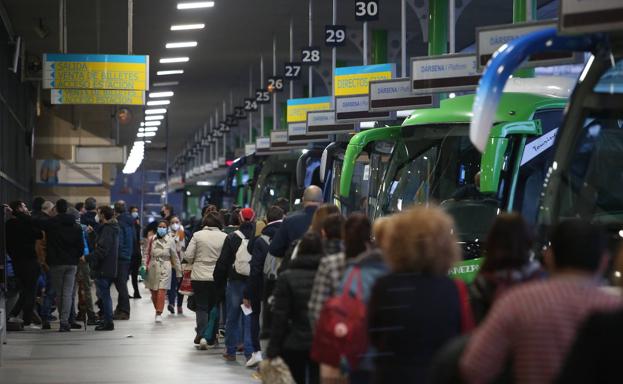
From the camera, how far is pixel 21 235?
1892 cm

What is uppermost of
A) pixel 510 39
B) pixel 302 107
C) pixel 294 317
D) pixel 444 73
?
pixel 302 107

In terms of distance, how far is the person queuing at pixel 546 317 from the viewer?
448cm

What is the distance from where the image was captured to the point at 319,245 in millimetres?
8508

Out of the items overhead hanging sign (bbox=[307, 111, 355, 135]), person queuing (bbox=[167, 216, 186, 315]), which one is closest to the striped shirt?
person queuing (bbox=[167, 216, 186, 315])

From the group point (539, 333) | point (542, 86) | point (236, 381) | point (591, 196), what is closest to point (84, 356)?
point (236, 381)

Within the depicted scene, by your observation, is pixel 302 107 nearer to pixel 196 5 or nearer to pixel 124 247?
pixel 196 5

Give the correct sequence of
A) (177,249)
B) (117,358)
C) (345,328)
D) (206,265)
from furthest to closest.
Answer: (177,249)
(206,265)
(117,358)
(345,328)

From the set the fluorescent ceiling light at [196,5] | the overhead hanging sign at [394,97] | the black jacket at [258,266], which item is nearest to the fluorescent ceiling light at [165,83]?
the fluorescent ceiling light at [196,5]

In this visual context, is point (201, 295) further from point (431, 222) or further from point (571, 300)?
point (571, 300)

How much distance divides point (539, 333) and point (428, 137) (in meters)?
11.5

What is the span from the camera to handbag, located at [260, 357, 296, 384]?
823 centimetres

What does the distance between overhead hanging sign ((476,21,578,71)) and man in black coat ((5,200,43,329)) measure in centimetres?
738

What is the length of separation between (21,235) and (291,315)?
11349 millimetres

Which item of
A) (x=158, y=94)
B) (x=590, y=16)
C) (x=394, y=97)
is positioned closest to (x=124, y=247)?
(x=394, y=97)
